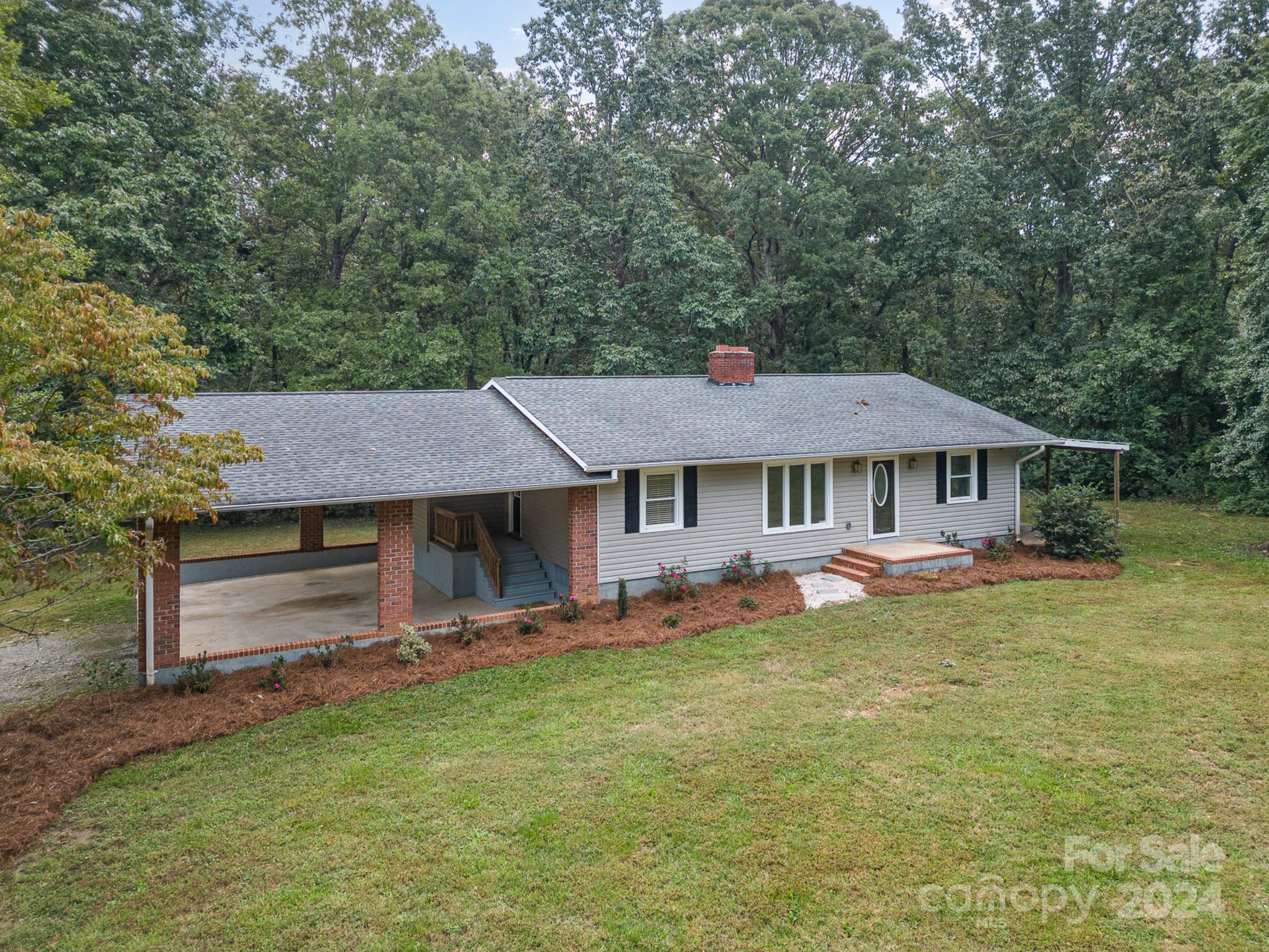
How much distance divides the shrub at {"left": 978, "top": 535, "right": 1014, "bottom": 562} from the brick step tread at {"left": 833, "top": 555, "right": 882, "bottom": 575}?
309 centimetres

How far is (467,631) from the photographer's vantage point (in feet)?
35.0

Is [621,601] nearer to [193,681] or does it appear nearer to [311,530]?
[193,681]

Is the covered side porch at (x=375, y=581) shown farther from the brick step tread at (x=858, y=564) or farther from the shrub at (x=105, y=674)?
the brick step tread at (x=858, y=564)

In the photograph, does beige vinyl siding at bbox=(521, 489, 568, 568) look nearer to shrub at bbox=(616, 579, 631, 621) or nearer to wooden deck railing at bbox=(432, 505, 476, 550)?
wooden deck railing at bbox=(432, 505, 476, 550)

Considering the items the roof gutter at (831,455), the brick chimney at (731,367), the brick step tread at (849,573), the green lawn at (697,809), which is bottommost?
the green lawn at (697,809)

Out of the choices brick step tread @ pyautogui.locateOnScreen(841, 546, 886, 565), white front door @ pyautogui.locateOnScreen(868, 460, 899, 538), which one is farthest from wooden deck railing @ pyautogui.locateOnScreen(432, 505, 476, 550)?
white front door @ pyautogui.locateOnScreen(868, 460, 899, 538)

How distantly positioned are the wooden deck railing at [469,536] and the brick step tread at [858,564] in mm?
6784

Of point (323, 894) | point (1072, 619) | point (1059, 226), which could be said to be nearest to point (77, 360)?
point (323, 894)

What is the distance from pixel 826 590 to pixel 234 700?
946 centimetres

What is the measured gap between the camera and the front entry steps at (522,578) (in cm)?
1255

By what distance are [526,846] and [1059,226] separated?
2819 cm

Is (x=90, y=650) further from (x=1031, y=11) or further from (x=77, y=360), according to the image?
(x=1031, y=11)

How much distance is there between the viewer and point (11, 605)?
43.6ft

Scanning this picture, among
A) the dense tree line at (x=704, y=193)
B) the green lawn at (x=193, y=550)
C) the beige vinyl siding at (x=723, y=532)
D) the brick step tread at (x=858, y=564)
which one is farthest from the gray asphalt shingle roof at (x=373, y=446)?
the dense tree line at (x=704, y=193)
